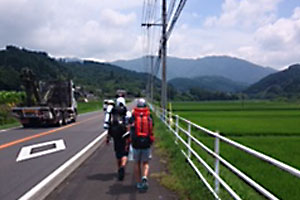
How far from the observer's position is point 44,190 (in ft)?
23.6

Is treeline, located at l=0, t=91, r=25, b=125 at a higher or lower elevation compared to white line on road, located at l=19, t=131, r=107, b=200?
higher

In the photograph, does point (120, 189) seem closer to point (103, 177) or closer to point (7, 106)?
→ point (103, 177)

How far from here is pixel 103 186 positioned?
7695mm

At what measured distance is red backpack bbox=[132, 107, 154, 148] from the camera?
7.50 metres

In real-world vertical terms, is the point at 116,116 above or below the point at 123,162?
above

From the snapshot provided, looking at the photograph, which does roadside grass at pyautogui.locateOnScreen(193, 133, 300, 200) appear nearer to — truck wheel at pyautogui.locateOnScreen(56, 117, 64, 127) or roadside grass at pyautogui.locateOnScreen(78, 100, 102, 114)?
truck wheel at pyautogui.locateOnScreen(56, 117, 64, 127)

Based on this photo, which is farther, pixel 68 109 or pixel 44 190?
pixel 68 109

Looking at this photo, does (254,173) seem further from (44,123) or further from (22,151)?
→ (44,123)

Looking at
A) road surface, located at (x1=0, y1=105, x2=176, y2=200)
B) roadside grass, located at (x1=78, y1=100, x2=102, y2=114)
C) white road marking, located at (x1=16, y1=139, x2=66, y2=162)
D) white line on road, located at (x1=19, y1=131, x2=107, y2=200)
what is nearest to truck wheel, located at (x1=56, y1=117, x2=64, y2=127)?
white road marking, located at (x1=16, y1=139, x2=66, y2=162)

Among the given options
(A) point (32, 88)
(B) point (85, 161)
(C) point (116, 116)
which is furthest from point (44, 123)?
(C) point (116, 116)

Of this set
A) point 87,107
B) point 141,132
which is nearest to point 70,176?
point 141,132

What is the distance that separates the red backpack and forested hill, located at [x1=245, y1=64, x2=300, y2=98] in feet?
355

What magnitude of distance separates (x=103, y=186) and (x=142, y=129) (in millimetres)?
1368

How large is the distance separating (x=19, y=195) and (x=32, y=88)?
1802 centimetres
